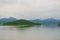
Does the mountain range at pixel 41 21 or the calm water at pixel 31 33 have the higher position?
the mountain range at pixel 41 21

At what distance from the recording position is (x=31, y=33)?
2.88 feet

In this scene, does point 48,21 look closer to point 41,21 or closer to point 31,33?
point 41,21

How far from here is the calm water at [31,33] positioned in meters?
0.87

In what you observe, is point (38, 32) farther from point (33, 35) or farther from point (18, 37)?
point (18, 37)

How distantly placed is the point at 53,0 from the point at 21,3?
368mm

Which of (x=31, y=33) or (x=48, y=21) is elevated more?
(x=48, y=21)

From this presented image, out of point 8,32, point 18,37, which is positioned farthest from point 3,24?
point 18,37

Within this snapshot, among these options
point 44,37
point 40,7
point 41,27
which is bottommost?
point 44,37

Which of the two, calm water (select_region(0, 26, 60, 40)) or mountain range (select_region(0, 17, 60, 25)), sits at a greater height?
mountain range (select_region(0, 17, 60, 25))

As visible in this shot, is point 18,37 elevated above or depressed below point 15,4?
below

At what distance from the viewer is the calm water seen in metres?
0.87

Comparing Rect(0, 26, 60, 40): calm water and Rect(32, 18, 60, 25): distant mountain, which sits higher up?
Rect(32, 18, 60, 25): distant mountain

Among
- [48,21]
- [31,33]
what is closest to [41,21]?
[48,21]

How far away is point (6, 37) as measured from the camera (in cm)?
87
